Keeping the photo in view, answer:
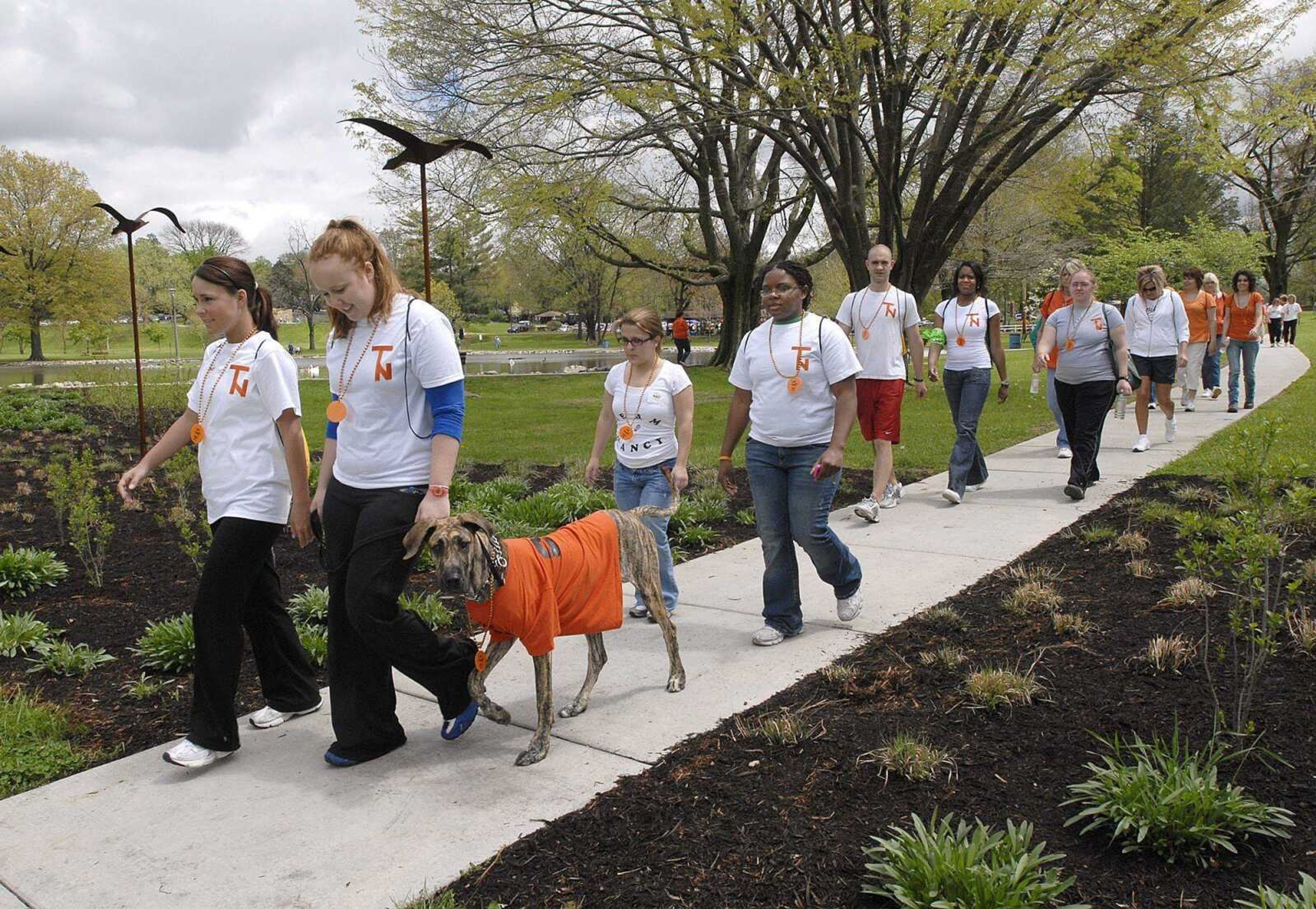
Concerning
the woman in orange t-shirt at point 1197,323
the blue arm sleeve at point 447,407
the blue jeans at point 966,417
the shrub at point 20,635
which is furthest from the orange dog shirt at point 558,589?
the woman in orange t-shirt at point 1197,323

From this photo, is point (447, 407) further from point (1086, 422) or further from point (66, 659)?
point (1086, 422)

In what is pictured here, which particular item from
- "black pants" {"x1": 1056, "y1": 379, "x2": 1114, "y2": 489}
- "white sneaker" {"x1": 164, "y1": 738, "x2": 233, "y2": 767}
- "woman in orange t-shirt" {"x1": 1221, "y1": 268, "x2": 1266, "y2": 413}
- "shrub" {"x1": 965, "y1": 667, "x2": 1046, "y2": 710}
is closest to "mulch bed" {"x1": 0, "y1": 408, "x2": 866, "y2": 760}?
"white sneaker" {"x1": 164, "y1": 738, "x2": 233, "y2": 767}

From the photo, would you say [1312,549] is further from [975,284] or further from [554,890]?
[554,890]

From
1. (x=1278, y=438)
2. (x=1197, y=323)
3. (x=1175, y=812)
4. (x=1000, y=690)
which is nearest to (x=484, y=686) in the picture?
(x=1000, y=690)

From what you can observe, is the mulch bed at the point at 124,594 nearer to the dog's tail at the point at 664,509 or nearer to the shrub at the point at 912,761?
the dog's tail at the point at 664,509

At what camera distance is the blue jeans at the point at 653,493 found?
18.0 ft

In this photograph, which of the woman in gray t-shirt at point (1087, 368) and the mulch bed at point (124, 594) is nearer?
the mulch bed at point (124, 594)

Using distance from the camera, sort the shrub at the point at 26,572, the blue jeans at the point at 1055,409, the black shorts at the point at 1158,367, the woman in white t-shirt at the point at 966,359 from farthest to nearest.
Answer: the black shorts at the point at 1158,367
the blue jeans at the point at 1055,409
the woman in white t-shirt at the point at 966,359
the shrub at the point at 26,572

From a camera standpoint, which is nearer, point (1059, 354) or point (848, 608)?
point (848, 608)

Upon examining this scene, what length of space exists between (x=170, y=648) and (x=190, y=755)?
1302 millimetres

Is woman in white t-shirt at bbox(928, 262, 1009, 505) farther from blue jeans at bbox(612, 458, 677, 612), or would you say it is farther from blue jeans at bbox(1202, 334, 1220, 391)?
blue jeans at bbox(1202, 334, 1220, 391)

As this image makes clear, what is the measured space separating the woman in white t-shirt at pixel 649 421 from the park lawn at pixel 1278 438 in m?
2.58

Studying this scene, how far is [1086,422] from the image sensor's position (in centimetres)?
834

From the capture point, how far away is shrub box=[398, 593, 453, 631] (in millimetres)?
5543
